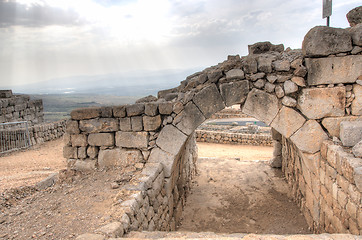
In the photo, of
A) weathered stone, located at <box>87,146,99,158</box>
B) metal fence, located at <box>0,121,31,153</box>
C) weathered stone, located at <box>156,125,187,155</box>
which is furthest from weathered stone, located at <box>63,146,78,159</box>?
metal fence, located at <box>0,121,31,153</box>

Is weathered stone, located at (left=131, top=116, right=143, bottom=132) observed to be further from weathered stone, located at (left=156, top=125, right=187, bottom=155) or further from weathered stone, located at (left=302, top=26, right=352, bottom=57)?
weathered stone, located at (left=302, top=26, right=352, bottom=57)

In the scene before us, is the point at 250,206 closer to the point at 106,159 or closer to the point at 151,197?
the point at 151,197

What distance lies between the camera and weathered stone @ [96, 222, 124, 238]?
2682mm

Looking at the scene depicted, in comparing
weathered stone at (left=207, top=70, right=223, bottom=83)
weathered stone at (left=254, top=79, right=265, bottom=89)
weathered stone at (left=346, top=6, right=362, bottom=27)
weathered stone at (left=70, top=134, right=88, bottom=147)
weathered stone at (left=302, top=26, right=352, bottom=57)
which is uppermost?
weathered stone at (left=346, top=6, right=362, bottom=27)

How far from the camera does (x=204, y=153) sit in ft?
39.6

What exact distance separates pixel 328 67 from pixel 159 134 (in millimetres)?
3080

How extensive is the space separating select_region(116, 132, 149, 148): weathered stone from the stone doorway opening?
2081mm

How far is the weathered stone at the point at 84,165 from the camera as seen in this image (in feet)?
16.1

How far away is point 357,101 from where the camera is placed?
4004 mm

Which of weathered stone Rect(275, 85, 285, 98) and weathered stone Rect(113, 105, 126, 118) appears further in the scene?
weathered stone Rect(113, 105, 126, 118)

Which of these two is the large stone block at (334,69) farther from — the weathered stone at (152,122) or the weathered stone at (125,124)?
the weathered stone at (125,124)

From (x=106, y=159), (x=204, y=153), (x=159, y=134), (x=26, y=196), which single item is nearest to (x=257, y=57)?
(x=159, y=134)

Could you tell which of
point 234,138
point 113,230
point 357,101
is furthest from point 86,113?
point 234,138

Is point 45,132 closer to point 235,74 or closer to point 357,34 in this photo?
point 235,74
